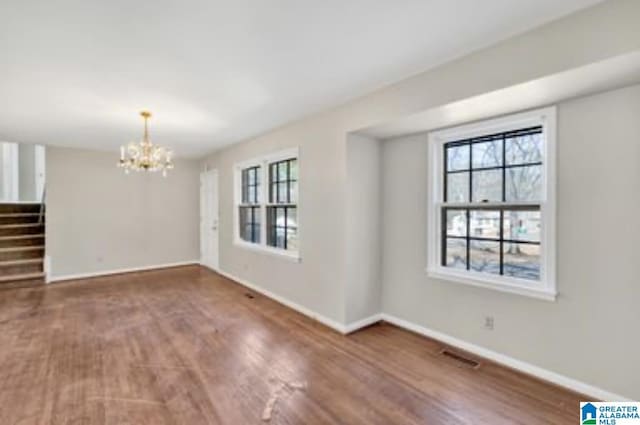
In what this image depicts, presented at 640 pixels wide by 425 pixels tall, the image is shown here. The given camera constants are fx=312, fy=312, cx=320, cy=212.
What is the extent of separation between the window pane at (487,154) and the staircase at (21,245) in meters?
7.15

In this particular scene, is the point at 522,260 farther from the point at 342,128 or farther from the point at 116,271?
the point at 116,271

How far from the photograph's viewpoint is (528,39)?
6.72 feet

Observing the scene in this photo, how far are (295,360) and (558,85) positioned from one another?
2952 mm

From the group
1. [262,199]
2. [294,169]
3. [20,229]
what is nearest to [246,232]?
[262,199]

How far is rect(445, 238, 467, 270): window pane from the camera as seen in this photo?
10.2ft

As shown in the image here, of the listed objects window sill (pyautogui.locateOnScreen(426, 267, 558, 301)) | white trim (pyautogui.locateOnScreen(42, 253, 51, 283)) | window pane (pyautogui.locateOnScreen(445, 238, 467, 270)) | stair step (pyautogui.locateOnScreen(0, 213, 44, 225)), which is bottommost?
white trim (pyautogui.locateOnScreen(42, 253, 51, 283))

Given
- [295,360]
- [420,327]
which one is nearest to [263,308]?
[295,360]

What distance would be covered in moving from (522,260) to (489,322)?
0.63 meters

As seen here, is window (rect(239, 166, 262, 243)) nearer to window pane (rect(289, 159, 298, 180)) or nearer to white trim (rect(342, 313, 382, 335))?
window pane (rect(289, 159, 298, 180))

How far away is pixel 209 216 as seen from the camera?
6.95 m

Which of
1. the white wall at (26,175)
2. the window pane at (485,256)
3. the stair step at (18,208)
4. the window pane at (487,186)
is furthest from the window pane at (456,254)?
the white wall at (26,175)

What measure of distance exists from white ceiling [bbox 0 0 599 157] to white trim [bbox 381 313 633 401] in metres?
2.53

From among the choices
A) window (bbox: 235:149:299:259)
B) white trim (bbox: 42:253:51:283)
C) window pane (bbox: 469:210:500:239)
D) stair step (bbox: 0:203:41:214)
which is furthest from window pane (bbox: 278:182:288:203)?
stair step (bbox: 0:203:41:214)

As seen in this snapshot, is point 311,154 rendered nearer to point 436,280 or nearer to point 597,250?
point 436,280
